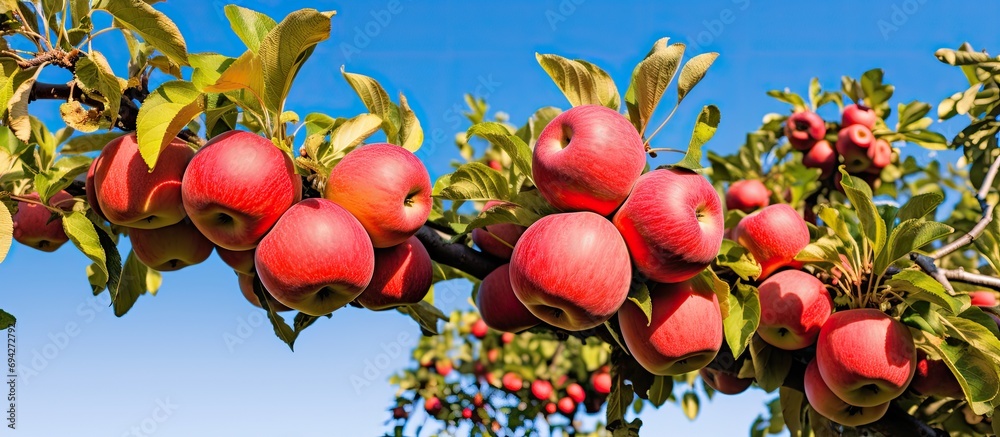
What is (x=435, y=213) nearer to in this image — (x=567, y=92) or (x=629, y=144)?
(x=567, y=92)

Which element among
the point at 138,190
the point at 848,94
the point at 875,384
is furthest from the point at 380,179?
the point at 848,94

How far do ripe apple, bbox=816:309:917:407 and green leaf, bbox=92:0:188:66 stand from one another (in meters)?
1.49

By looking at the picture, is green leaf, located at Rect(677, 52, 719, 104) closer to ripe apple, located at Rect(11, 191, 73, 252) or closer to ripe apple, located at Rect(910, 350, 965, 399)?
ripe apple, located at Rect(910, 350, 965, 399)

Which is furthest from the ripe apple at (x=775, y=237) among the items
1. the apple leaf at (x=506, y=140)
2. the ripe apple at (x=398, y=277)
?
the ripe apple at (x=398, y=277)

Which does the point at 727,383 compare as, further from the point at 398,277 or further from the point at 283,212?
the point at 283,212

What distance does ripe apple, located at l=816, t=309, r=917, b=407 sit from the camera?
Result: 1.59 metres

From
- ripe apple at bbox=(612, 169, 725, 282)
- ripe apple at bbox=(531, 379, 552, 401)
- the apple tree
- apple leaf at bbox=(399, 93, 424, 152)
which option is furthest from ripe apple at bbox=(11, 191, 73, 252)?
ripe apple at bbox=(531, 379, 552, 401)

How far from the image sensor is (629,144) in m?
1.43

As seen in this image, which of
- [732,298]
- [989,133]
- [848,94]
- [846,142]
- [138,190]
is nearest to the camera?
[138,190]

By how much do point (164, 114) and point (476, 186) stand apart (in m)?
0.61

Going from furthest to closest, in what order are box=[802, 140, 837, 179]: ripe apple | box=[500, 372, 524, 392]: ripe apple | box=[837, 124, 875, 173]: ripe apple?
1. box=[500, 372, 524, 392]: ripe apple
2. box=[802, 140, 837, 179]: ripe apple
3. box=[837, 124, 875, 173]: ripe apple

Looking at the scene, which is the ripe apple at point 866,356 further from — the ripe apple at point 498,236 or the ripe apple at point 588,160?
the ripe apple at point 498,236

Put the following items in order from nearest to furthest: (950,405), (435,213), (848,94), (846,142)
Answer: (435,213)
(950,405)
(846,142)
(848,94)

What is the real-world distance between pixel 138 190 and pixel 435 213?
2.40ft
